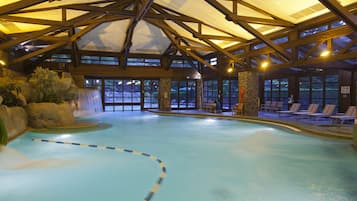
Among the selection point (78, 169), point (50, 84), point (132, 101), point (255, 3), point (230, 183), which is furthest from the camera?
point (132, 101)

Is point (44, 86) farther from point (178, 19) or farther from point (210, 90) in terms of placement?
point (210, 90)

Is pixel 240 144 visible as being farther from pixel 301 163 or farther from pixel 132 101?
pixel 132 101

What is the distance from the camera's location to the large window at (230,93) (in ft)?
54.0

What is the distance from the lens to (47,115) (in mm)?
8695

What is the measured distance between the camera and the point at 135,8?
962 cm

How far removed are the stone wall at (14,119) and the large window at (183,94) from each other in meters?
10.6

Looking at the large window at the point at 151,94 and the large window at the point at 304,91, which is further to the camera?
the large window at the point at 151,94

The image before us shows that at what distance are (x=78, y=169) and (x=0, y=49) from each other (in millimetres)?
7462

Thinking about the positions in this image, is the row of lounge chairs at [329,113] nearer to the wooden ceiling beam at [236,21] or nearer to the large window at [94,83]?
the wooden ceiling beam at [236,21]

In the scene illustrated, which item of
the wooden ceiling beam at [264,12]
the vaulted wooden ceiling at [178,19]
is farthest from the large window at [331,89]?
the wooden ceiling beam at [264,12]

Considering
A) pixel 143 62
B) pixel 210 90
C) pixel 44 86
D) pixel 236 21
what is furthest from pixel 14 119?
pixel 210 90

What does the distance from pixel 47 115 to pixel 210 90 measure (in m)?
10.9

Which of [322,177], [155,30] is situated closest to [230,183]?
[322,177]

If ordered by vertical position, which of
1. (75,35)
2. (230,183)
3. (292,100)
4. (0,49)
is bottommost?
(230,183)
